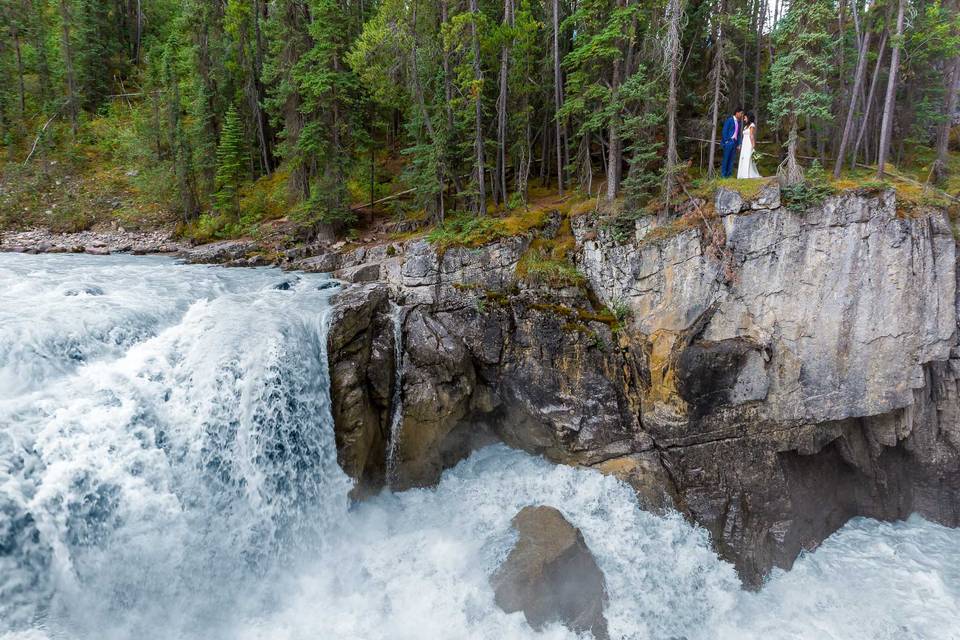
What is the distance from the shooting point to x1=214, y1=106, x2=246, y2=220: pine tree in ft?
77.6

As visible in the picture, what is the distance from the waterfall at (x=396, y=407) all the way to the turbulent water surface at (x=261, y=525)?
871 millimetres

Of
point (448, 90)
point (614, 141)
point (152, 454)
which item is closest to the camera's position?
point (152, 454)

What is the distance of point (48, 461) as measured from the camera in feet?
25.9

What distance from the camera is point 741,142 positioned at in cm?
1411

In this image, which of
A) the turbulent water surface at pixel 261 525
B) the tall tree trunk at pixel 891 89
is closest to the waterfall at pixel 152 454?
the turbulent water surface at pixel 261 525

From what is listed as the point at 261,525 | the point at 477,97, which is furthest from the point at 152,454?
the point at 477,97

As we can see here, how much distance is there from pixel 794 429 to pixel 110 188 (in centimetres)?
3898

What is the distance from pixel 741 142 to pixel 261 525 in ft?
57.8

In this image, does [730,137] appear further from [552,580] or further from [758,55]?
[552,580]

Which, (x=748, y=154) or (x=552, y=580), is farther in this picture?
(x=748, y=154)

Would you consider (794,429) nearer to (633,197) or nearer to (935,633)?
(935,633)

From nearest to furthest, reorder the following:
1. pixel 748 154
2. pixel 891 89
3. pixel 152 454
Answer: pixel 152 454 → pixel 891 89 → pixel 748 154

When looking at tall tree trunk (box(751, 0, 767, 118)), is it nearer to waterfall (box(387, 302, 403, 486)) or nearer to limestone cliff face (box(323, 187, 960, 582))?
limestone cliff face (box(323, 187, 960, 582))

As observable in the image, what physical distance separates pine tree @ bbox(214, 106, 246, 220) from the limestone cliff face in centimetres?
1581
